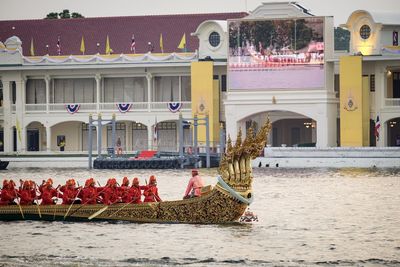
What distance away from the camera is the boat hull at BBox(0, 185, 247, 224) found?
45.1 metres

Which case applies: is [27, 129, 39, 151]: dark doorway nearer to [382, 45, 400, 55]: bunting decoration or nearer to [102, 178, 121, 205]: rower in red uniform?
[382, 45, 400, 55]: bunting decoration

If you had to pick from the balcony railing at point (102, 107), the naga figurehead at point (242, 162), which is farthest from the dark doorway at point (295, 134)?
the naga figurehead at point (242, 162)

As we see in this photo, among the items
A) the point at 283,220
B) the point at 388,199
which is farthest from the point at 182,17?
the point at 283,220

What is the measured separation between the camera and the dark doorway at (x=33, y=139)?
316 feet

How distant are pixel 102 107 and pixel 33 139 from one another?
19.1 ft

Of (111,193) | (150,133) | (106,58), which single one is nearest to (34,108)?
(106,58)

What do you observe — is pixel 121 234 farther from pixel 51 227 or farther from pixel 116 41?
pixel 116 41

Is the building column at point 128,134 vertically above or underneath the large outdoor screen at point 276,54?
underneath

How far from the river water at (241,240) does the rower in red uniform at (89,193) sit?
782mm

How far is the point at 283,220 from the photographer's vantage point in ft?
164

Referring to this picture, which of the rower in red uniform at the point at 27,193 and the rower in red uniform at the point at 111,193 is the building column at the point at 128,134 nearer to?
the rower in red uniform at the point at 27,193

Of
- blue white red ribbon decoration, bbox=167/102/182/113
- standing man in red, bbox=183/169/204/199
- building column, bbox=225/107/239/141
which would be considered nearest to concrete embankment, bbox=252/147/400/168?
building column, bbox=225/107/239/141

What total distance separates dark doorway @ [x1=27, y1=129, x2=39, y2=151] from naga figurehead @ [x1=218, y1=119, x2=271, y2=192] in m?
52.3

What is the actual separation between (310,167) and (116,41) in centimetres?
2008
